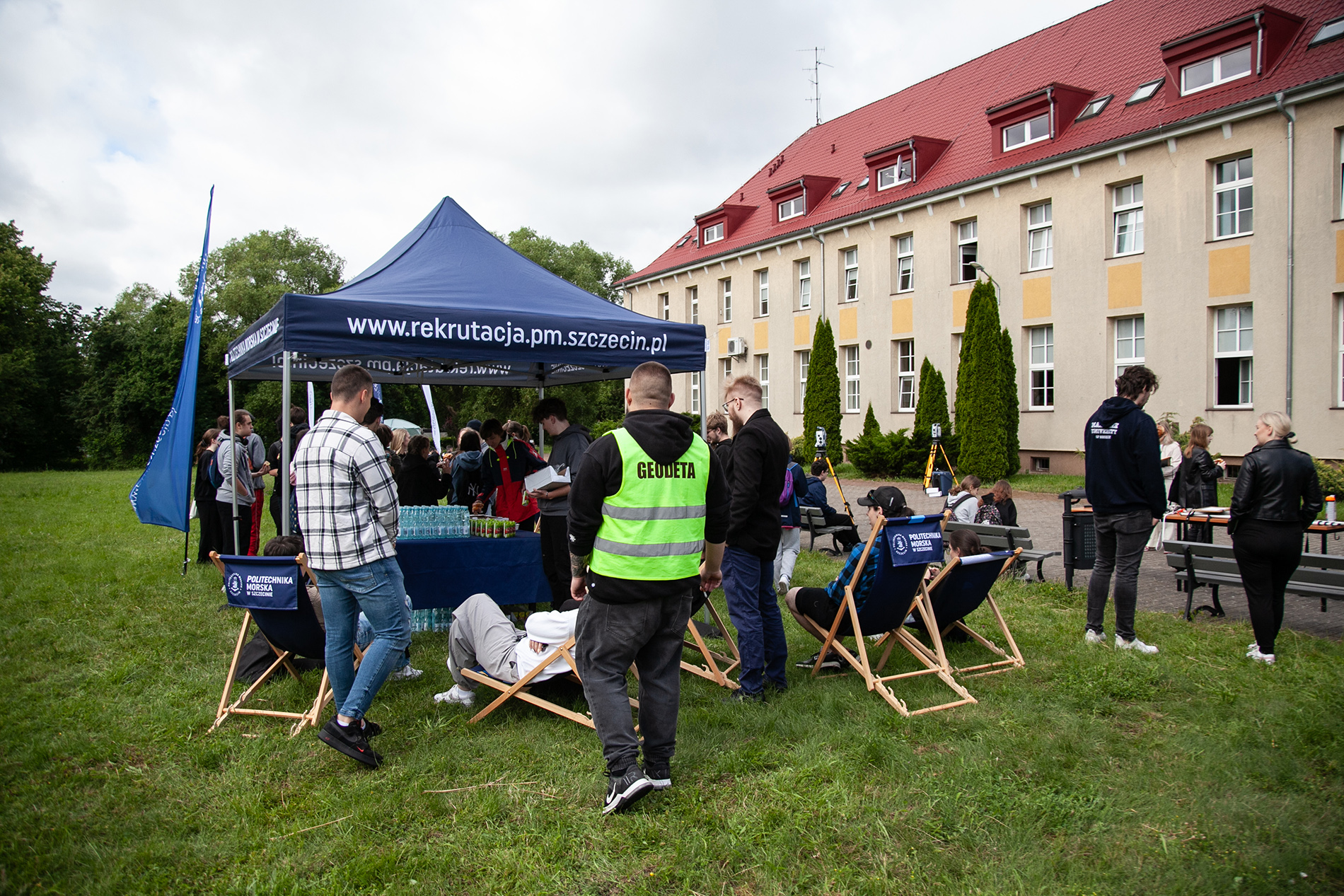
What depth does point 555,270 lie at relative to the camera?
44375 millimetres

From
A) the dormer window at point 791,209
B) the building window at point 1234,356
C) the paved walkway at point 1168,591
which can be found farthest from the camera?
the dormer window at point 791,209

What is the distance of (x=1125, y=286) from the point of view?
58.3ft

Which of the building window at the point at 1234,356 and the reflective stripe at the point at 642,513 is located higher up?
the building window at the point at 1234,356

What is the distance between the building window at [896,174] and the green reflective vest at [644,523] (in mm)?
22330

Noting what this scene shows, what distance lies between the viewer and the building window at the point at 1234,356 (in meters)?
15.9

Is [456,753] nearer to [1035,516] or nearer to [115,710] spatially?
[115,710]

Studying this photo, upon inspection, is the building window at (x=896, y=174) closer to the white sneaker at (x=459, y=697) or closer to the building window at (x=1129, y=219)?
the building window at (x=1129, y=219)

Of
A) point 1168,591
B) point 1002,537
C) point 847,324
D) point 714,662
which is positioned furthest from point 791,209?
point 714,662

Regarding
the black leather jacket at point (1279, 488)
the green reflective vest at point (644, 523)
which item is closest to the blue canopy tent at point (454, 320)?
the green reflective vest at point (644, 523)

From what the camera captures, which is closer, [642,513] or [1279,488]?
[642,513]

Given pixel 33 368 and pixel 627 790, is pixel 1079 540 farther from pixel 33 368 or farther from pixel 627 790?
pixel 33 368

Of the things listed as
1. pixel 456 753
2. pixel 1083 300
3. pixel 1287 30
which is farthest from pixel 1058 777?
pixel 1287 30

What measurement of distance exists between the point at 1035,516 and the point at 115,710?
1296 cm

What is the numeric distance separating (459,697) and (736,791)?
180 cm
